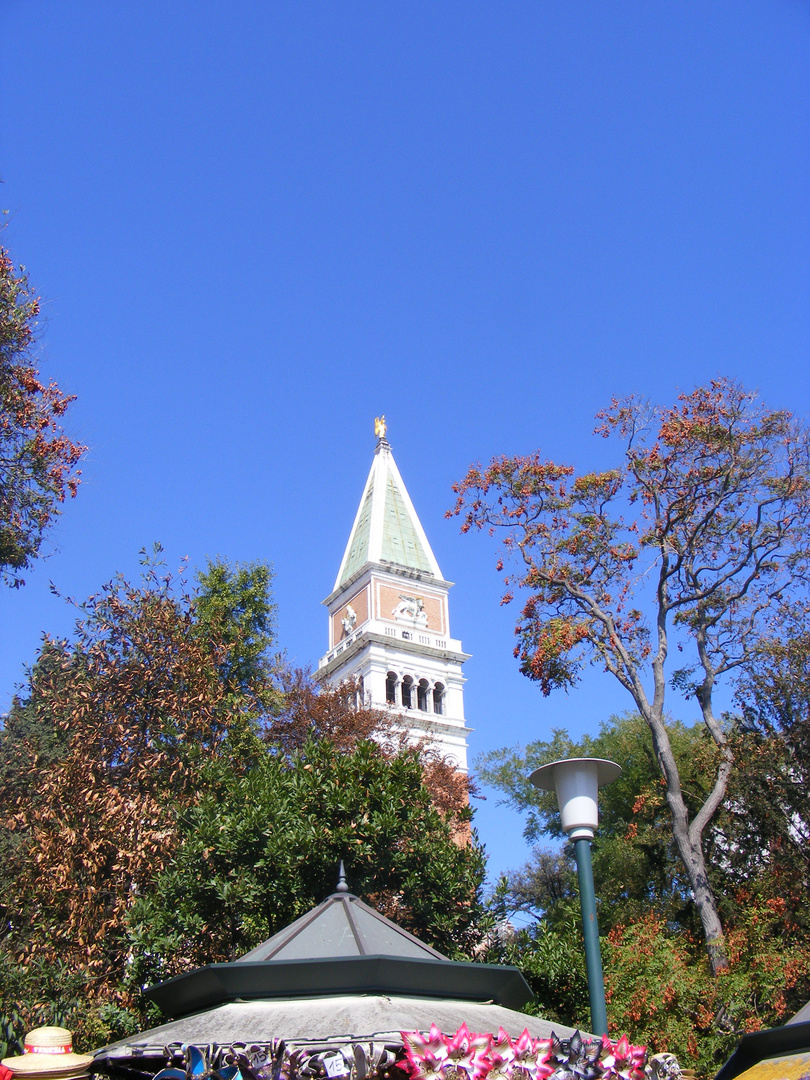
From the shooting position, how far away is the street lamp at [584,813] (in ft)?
23.4

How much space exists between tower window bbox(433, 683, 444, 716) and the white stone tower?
0.06 metres

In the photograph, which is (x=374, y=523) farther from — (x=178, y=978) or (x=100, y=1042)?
(x=178, y=978)

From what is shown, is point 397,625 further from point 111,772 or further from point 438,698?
point 111,772

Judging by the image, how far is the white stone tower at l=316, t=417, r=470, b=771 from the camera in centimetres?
4622

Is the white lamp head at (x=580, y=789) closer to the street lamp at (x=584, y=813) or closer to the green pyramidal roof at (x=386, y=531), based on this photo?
the street lamp at (x=584, y=813)

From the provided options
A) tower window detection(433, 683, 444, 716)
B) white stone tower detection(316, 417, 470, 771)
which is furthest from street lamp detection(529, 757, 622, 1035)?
tower window detection(433, 683, 444, 716)

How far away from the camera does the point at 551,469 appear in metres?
18.5

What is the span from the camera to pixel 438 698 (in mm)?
48812

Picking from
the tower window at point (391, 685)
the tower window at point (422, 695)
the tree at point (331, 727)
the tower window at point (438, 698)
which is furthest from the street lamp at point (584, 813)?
the tower window at point (438, 698)

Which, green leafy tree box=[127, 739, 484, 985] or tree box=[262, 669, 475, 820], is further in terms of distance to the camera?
tree box=[262, 669, 475, 820]

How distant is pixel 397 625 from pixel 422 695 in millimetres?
4023

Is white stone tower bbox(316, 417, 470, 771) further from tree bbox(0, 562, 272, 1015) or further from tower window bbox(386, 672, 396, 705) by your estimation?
tree bbox(0, 562, 272, 1015)

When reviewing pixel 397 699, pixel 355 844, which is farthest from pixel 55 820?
pixel 397 699


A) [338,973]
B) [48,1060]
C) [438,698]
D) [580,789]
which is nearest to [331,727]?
[580,789]
